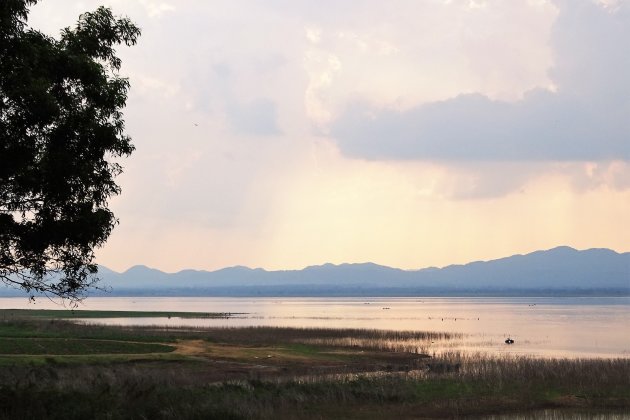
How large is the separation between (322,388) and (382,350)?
114ft

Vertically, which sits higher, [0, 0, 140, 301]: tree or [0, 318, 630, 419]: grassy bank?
[0, 0, 140, 301]: tree

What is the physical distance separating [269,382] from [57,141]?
20774 mm

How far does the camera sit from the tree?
2155cm

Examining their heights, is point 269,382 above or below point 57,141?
below

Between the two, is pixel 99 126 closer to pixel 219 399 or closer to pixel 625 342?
pixel 219 399

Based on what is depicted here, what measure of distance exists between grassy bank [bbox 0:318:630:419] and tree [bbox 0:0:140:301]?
511 cm

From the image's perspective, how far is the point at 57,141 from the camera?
907 inches

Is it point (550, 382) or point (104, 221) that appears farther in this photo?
point (550, 382)

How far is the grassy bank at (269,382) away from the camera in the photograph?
27297 mm

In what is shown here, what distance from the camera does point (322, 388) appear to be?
38.2 meters

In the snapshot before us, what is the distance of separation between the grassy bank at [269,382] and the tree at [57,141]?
5.11 metres

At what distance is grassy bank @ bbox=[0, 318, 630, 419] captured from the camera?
27297mm

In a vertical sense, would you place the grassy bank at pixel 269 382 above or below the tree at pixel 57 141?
below

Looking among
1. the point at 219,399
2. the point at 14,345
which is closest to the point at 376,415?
the point at 219,399
